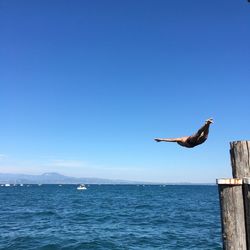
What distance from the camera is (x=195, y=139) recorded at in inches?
205

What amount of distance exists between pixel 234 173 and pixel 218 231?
28.1 meters

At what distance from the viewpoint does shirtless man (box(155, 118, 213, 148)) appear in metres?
5.01

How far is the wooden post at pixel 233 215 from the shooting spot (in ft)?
16.3

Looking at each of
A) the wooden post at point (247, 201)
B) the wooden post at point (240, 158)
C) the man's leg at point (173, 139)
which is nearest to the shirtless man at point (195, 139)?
the man's leg at point (173, 139)

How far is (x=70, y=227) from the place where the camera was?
1321 inches

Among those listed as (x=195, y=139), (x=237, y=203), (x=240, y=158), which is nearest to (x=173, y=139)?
(x=195, y=139)

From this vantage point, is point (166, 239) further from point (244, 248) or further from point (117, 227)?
point (244, 248)

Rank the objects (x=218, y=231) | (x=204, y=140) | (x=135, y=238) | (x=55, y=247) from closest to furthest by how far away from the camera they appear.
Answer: (x=204, y=140), (x=55, y=247), (x=135, y=238), (x=218, y=231)

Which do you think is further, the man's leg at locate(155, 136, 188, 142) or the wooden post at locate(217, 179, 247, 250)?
the man's leg at locate(155, 136, 188, 142)

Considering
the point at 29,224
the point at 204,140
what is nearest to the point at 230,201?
the point at 204,140

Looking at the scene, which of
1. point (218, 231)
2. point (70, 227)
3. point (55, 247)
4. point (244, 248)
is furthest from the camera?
point (70, 227)

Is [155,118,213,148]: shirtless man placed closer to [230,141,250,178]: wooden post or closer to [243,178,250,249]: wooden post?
[230,141,250,178]: wooden post

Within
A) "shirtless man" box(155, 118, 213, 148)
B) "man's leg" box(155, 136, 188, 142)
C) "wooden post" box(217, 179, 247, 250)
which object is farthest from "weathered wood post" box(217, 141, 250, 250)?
"man's leg" box(155, 136, 188, 142)

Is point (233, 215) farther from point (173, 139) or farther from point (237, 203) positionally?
point (173, 139)
